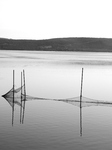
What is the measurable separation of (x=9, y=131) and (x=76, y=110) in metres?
11.1

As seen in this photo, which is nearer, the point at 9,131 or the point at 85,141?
the point at 85,141

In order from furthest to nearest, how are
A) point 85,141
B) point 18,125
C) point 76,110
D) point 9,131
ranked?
point 76,110, point 18,125, point 9,131, point 85,141

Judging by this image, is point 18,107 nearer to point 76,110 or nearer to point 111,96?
point 76,110

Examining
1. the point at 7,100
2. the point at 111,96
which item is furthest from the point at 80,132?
the point at 111,96

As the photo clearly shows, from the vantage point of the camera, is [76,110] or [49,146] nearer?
[49,146]

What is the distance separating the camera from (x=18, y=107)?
3462cm

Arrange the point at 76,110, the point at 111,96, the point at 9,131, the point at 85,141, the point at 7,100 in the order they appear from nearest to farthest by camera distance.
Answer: the point at 85,141 → the point at 9,131 → the point at 76,110 → the point at 7,100 → the point at 111,96

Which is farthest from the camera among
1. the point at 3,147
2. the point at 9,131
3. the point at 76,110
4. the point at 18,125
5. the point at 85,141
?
the point at 76,110

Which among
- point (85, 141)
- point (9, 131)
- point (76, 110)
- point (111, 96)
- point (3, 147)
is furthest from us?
point (111, 96)

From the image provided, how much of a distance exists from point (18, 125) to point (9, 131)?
227 centimetres

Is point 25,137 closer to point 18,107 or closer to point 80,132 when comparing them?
point 80,132

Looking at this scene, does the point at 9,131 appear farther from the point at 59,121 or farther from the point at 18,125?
the point at 59,121

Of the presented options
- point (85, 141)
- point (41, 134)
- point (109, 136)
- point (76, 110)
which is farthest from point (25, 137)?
point (76, 110)

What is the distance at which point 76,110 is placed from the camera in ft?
110
